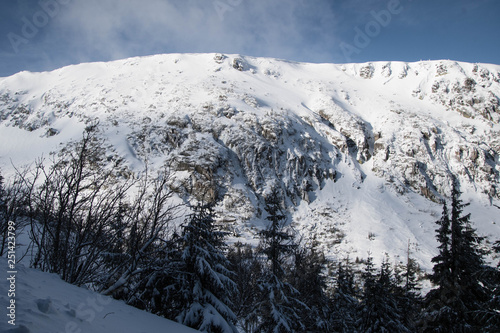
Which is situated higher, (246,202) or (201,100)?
(201,100)

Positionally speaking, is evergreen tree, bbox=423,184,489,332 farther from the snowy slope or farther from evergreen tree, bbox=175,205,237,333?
the snowy slope

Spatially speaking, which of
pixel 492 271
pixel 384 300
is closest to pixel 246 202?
pixel 384 300

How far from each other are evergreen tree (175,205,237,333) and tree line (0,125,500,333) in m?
0.03

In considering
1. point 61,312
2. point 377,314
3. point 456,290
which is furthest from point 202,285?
point 377,314

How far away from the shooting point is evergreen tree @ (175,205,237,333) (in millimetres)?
7844

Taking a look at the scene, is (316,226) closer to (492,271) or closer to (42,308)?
(492,271)

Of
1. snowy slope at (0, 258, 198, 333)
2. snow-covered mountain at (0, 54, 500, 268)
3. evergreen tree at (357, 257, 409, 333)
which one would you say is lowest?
evergreen tree at (357, 257, 409, 333)

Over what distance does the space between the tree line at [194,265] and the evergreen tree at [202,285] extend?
3cm

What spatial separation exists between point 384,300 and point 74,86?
352ft

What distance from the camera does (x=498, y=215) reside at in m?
59.9

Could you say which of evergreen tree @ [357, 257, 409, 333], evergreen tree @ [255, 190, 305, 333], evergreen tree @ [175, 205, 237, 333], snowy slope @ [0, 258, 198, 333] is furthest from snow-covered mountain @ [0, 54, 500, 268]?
snowy slope @ [0, 258, 198, 333]

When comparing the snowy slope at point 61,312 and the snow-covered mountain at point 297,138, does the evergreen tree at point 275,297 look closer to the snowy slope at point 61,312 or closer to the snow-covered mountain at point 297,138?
the snowy slope at point 61,312

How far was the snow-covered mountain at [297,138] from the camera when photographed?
5716 cm

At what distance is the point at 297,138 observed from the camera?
7319 centimetres
